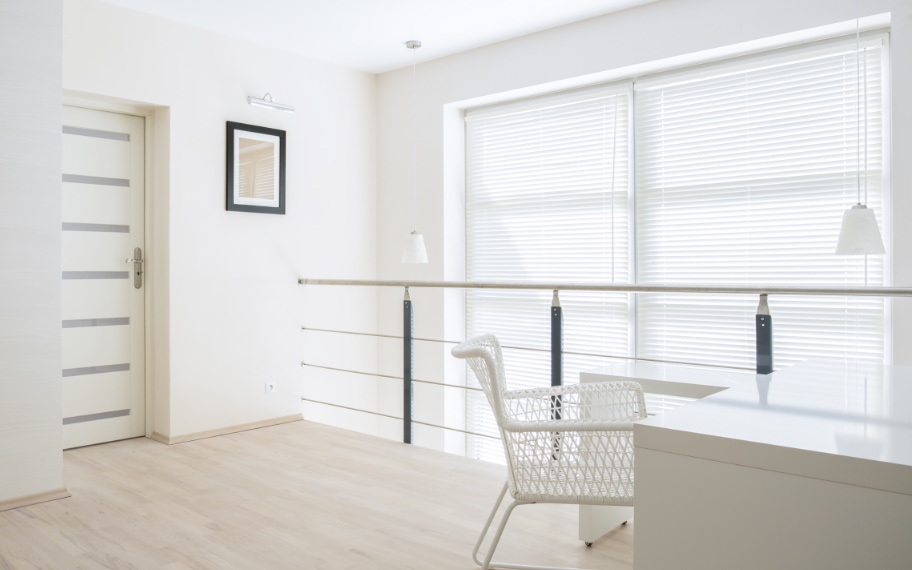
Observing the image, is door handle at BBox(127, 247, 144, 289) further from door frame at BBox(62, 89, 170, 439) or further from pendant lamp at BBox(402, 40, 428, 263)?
pendant lamp at BBox(402, 40, 428, 263)

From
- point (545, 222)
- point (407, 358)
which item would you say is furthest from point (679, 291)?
point (545, 222)

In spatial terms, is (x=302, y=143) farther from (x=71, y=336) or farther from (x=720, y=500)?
(x=720, y=500)

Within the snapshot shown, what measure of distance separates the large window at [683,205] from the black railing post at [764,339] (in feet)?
2.93

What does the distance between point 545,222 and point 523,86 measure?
2.96 feet

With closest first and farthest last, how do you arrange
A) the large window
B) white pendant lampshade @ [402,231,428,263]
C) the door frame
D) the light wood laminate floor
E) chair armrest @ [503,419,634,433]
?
chair armrest @ [503,419,634,433] → the light wood laminate floor → the large window → the door frame → white pendant lampshade @ [402,231,428,263]

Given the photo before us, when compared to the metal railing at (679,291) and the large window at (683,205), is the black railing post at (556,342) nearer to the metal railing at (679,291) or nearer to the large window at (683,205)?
the metal railing at (679,291)

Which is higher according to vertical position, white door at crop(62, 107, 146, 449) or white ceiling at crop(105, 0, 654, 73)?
white ceiling at crop(105, 0, 654, 73)

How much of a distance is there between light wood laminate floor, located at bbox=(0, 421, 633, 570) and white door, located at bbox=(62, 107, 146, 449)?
0.28m

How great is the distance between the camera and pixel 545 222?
4.64 metres

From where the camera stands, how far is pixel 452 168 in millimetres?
5000

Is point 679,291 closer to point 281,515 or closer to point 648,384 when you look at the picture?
point 648,384

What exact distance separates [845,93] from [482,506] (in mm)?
2702

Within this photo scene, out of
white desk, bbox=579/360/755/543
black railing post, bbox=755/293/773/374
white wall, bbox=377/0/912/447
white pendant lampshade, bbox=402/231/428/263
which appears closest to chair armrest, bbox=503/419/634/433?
white desk, bbox=579/360/755/543

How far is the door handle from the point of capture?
4.10 m
